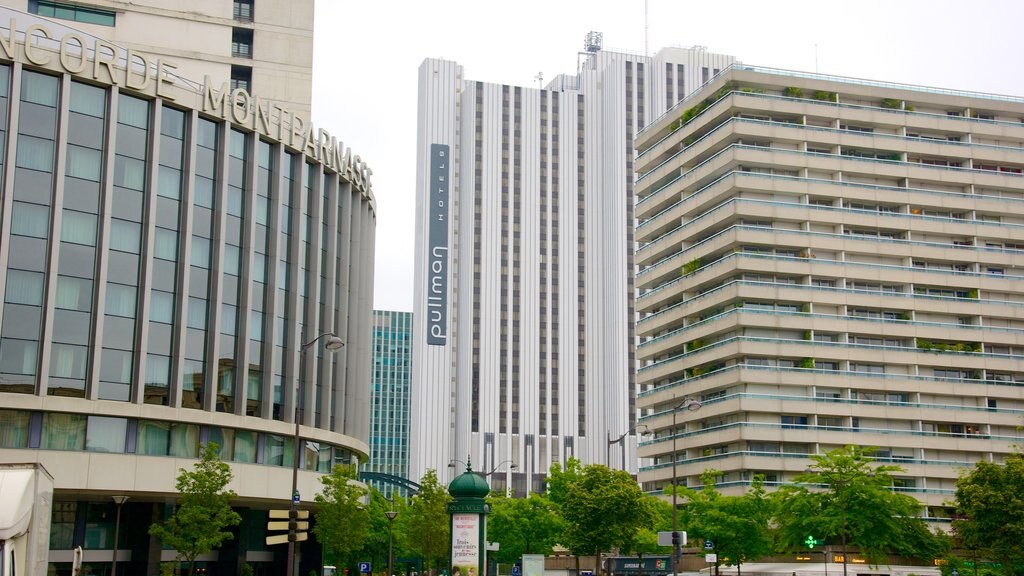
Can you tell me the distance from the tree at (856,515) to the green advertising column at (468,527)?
34.2 m

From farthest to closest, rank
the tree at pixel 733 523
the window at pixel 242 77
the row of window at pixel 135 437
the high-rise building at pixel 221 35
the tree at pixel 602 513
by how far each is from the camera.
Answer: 1. the window at pixel 242 77
2. the tree at pixel 733 523
3. the high-rise building at pixel 221 35
4. the tree at pixel 602 513
5. the row of window at pixel 135 437

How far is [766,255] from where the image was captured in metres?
95.9

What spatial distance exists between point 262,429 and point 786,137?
5620 cm

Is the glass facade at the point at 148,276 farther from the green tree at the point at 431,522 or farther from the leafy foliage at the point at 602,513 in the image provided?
the leafy foliage at the point at 602,513

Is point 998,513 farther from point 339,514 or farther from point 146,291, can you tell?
point 146,291

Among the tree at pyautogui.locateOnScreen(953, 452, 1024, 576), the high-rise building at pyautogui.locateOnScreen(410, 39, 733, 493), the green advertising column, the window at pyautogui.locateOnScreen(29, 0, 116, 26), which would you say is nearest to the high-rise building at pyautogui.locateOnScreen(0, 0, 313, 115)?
the window at pyautogui.locateOnScreen(29, 0, 116, 26)

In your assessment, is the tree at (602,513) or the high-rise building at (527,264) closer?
the tree at (602,513)

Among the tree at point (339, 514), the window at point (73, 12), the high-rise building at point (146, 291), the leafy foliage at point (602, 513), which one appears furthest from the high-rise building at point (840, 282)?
the window at point (73, 12)

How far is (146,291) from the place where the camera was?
2217 inches

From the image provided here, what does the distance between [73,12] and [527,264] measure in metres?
88.6

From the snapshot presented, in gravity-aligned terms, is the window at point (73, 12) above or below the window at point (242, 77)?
above

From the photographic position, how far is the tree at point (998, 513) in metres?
67.7

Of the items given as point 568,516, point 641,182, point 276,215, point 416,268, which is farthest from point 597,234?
point 276,215

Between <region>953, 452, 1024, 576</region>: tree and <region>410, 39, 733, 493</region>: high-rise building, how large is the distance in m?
82.9
